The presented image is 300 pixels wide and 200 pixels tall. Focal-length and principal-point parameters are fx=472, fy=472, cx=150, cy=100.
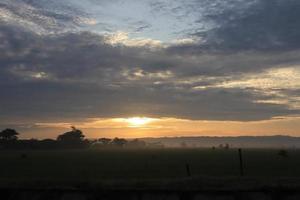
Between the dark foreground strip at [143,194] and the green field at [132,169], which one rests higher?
the green field at [132,169]

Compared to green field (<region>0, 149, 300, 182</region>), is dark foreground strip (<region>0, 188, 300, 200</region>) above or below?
below

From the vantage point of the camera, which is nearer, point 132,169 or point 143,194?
point 143,194

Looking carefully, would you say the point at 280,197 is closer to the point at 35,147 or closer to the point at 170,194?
the point at 170,194

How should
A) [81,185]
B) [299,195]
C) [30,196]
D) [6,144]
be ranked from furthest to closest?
[6,144]
[81,185]
[30,196]
[299,195]

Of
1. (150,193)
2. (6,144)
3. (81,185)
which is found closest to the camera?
(150,193)

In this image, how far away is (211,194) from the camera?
11844 mm

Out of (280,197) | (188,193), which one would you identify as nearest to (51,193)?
(188,193)

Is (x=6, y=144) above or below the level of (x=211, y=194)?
above

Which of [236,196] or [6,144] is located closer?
[236,196]

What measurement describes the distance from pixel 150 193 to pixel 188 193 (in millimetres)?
981

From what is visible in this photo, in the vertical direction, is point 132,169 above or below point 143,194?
above

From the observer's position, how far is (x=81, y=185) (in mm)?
14727

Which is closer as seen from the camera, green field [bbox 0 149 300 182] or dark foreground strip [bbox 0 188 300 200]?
dark foreground strip [bbox 0 188 300 200]

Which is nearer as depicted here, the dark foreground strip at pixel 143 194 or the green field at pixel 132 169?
the dark foreground strip at pixel 143 194
